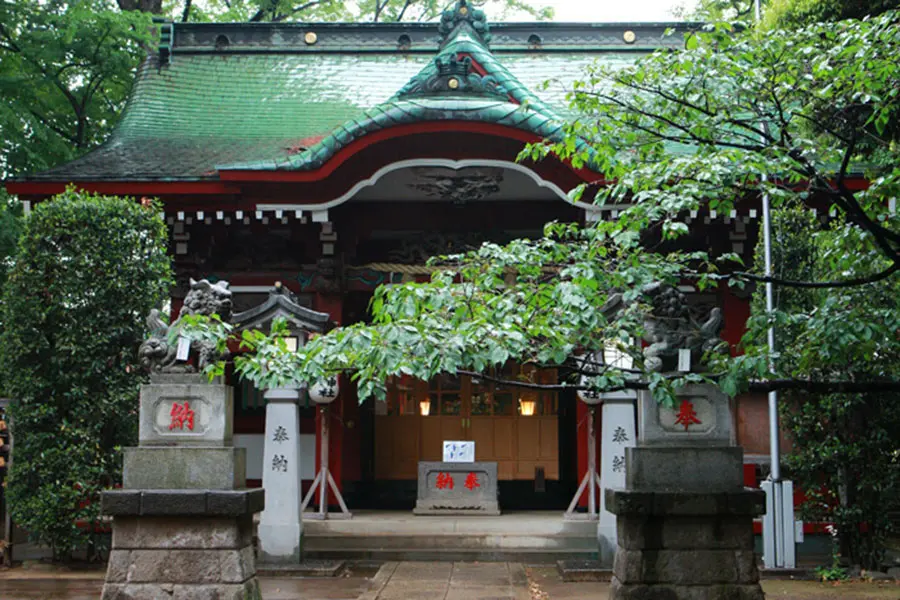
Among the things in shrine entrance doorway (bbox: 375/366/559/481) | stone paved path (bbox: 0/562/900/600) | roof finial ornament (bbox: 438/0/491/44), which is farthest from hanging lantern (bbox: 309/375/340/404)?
roof finial ornament (bbox: 438/0/491/44)

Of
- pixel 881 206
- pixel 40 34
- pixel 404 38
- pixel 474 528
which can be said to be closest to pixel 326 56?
pixel 404 38

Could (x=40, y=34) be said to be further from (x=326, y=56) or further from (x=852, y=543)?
(x=852, y=543)

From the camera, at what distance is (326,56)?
1833cm

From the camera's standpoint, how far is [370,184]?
13.3 metres

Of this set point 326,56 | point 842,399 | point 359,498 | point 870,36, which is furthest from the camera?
point 326,56

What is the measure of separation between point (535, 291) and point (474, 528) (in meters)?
6.55

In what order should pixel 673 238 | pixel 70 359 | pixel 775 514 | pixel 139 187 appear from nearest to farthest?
pixel 673 238 < pixel 70 359 < pixel 775 514 < pixel 139 187

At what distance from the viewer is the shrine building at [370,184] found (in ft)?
43.5

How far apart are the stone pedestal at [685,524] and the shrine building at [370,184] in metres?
5.17

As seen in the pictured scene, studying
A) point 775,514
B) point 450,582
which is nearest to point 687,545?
point 450,582

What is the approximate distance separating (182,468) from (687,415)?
452 cm

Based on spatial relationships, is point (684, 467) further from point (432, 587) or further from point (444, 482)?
point (444, 482)

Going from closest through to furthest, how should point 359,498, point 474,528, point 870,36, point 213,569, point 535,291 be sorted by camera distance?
point 870,36, point 535,291, point 213,569, point 474,528, point 359,498

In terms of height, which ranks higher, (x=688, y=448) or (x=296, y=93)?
(x=296, y=93)
